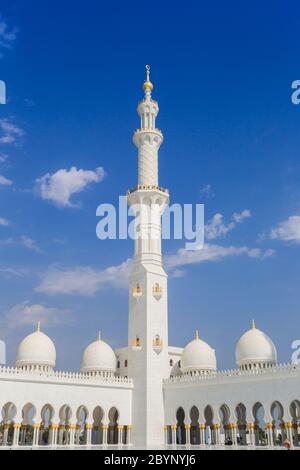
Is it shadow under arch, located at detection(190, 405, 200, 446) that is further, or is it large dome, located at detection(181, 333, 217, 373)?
shadow under arch, located at detection(190, 405, 200, 446)

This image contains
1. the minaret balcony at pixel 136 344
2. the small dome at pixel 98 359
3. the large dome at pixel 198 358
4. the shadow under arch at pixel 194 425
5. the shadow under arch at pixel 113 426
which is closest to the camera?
the minaret balcony at pixel 136 344

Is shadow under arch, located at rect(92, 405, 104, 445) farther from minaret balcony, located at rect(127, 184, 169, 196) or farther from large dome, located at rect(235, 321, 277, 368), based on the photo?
minaret balcony, located at rect(127, 184, 169, 196)

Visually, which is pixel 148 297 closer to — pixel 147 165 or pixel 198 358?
pixel 198 358

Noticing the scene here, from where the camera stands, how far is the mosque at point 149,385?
111 ft

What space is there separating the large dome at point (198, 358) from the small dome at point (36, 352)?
32.7 ft

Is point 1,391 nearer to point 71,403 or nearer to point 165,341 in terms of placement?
point 71,403

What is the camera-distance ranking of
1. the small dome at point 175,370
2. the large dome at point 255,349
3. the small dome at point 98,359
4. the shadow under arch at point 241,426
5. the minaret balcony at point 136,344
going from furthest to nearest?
1. the small dome at point 175,370
2. the small dome at point 98,359
3. the minaret balcony at point 136,344
4. the shadow under arch at point 241,426
5. the large dome at point 255,349

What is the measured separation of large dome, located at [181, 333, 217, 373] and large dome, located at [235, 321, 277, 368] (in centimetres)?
322

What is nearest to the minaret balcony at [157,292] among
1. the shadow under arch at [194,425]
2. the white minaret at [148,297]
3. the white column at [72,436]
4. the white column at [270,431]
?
the white minaret at [148,297]

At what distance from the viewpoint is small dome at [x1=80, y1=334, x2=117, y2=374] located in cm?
4181

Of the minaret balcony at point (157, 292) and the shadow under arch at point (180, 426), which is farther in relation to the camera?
the shadow under arch at point (180, 426)

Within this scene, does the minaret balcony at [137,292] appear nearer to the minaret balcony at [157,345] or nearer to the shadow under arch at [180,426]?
the minaret balcony at [157,345]

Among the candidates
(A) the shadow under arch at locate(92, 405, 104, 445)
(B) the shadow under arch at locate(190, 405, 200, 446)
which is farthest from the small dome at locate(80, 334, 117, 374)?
(B) the shadow under arch at locate(190, 405, 200, 446)
